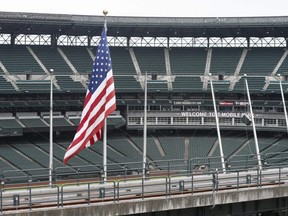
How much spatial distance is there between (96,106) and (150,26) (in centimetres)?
5632

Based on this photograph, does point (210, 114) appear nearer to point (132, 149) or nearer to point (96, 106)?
point (132, 149)

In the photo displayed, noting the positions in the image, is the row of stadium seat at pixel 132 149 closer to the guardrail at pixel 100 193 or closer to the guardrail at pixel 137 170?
the guardrail at pixel 137 170

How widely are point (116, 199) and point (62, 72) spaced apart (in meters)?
56.8

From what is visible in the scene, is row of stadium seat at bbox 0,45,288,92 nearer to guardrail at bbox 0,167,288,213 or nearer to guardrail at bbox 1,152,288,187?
guardrail at bbox 1,152,288,187

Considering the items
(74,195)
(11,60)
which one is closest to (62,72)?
(11,60)

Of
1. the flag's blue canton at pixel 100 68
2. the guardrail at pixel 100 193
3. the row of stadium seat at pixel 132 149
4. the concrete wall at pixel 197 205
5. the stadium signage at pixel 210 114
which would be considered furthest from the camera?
the stadium signage at pixel 210 114

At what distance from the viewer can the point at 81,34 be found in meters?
86.5

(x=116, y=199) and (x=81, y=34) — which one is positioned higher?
(x=81, y=34)

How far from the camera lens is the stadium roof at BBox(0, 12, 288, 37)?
7788 centimetres

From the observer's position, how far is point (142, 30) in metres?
85.1

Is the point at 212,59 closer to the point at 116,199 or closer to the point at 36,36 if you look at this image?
the point at 36,36

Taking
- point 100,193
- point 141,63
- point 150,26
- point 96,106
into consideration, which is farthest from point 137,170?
point 141,63

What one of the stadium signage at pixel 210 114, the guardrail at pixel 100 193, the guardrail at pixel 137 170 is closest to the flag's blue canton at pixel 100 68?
the guardrail at pixel 137 170

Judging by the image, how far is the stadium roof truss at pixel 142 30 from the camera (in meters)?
78.2
